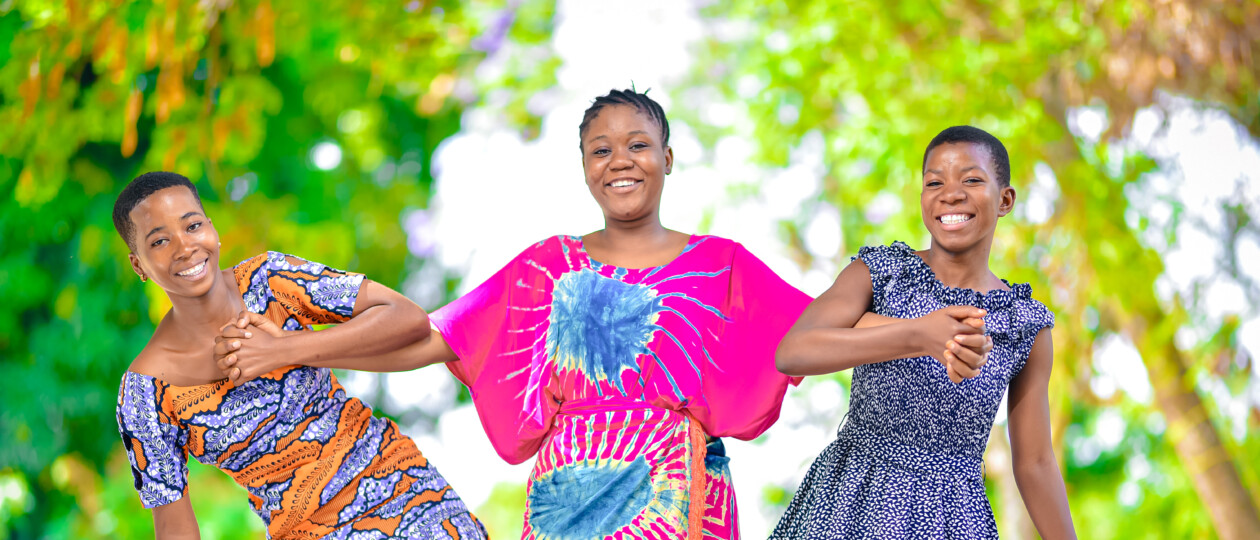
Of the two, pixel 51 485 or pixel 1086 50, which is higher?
pixel 1086 50

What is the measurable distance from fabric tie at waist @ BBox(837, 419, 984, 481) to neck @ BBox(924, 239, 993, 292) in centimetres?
42

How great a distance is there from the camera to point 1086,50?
19.0 ft

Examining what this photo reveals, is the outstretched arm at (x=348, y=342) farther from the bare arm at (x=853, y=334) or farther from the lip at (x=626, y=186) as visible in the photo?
the bare arm at (x=853, y=334)

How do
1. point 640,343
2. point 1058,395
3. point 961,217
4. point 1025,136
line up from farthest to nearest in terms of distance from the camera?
point 1058,395
point 1025,136
point 640,343
point 961,217

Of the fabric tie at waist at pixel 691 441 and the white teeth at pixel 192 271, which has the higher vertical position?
the white teeth at pixel 192 271

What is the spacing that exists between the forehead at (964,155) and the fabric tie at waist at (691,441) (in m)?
0.90

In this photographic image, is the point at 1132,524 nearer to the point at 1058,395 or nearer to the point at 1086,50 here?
the point at 1058,395

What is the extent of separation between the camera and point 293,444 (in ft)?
9.00

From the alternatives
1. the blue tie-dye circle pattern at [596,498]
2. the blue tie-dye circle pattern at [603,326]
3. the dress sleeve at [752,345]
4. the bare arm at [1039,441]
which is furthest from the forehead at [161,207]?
the bare arm at [1039,441]

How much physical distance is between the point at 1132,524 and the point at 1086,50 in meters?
5.34

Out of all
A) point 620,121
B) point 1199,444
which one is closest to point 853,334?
point 620,121

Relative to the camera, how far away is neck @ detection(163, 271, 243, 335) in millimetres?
2683

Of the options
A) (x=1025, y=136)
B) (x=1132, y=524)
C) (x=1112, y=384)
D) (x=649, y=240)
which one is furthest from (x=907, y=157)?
(x=1132, y=524)

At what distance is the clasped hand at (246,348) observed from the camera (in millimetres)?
2598
